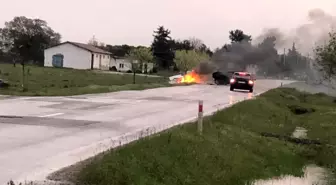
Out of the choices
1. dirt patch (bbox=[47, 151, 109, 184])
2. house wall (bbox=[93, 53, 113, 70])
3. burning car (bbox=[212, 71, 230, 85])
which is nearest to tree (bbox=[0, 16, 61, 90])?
house wall (bbox=[93, 53, 113, 70])

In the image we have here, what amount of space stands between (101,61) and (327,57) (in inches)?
2882

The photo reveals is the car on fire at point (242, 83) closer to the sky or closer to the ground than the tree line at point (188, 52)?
closer to the ground

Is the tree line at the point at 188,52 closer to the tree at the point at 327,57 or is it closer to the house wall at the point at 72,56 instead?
the tree at the point at 327,57

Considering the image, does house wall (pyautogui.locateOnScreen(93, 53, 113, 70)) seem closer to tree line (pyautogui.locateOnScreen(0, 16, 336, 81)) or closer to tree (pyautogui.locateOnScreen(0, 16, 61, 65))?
tree line (pyautogui.locateOnScreen(0, 16, 336, 81))

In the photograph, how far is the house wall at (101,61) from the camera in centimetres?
9416

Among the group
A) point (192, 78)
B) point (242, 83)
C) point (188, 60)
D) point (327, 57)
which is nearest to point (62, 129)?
point (327, 57)

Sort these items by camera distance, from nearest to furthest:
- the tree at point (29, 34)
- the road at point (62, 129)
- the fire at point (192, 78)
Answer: the road at point (62, 129) < the fire at point (192, 78) < the tree at point (29, 34)

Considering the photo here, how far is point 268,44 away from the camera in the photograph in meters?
66.6

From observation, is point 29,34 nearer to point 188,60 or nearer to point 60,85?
point 188,60

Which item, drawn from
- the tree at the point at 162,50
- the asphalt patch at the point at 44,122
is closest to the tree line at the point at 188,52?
the tree at the point at 162,50

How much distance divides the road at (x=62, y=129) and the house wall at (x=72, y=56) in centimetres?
6758

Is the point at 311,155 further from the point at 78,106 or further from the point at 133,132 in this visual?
the point at 78,106

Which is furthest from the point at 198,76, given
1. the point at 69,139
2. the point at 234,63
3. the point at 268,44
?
the point at 69,139

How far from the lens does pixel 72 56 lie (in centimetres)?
9088
